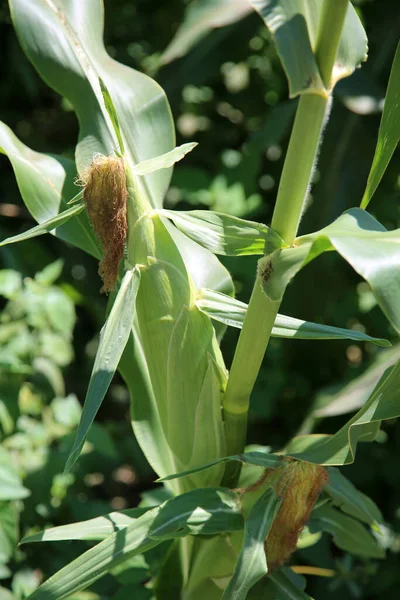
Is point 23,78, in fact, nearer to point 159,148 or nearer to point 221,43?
point 221,43

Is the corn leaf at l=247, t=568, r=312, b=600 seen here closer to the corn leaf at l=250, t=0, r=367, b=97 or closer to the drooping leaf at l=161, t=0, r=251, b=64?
the corn leaf at l=250, t=0, r=367, b=97

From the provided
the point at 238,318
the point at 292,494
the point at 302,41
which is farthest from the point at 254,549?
the point at 302,41

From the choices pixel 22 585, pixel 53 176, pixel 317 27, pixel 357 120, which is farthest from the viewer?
pixel 357 120

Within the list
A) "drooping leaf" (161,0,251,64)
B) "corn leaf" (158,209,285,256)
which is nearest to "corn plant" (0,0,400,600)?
"corn leaf" (158,209,285,256)

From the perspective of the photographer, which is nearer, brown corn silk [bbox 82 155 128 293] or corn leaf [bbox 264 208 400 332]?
corn leaf [bbox 264 208 400 332]

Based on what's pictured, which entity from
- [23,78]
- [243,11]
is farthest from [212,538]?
[23,78]

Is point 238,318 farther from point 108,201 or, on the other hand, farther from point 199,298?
point 108,201
